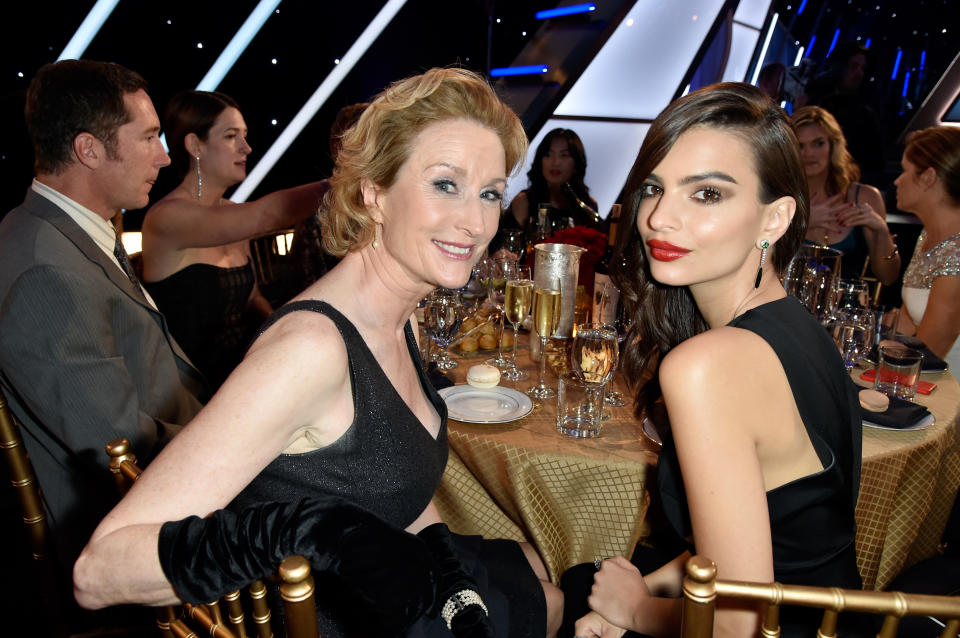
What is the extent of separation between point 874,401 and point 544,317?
1.07m

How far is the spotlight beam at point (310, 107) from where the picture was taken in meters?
4.99

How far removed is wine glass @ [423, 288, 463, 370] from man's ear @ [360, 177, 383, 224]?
1.67 ft

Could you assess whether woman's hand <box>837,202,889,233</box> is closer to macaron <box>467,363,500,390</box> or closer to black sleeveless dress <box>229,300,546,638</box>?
macaron <box>467,363,500,390</box>

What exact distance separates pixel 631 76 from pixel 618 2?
30.6 inches

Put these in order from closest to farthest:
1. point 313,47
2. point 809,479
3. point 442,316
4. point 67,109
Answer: point 809,479, point 442,316, point 67,109, point 313,47

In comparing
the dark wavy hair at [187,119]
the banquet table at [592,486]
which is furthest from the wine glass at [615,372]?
the dark wavy hair at [187,119]

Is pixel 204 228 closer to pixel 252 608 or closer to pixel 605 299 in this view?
pixel 605 299

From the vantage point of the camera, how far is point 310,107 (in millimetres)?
5098

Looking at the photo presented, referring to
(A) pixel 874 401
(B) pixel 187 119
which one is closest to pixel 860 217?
(A) pixel 874 401

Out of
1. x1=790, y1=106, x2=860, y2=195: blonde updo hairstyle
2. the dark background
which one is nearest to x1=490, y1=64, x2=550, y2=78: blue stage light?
the dark background

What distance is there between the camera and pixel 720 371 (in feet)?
3.61

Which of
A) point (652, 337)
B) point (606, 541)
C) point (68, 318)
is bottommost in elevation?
point (606, 541)

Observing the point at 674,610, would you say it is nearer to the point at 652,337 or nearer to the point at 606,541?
the point at 606,541

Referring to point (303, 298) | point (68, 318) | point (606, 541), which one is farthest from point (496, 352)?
point (68, 318)
